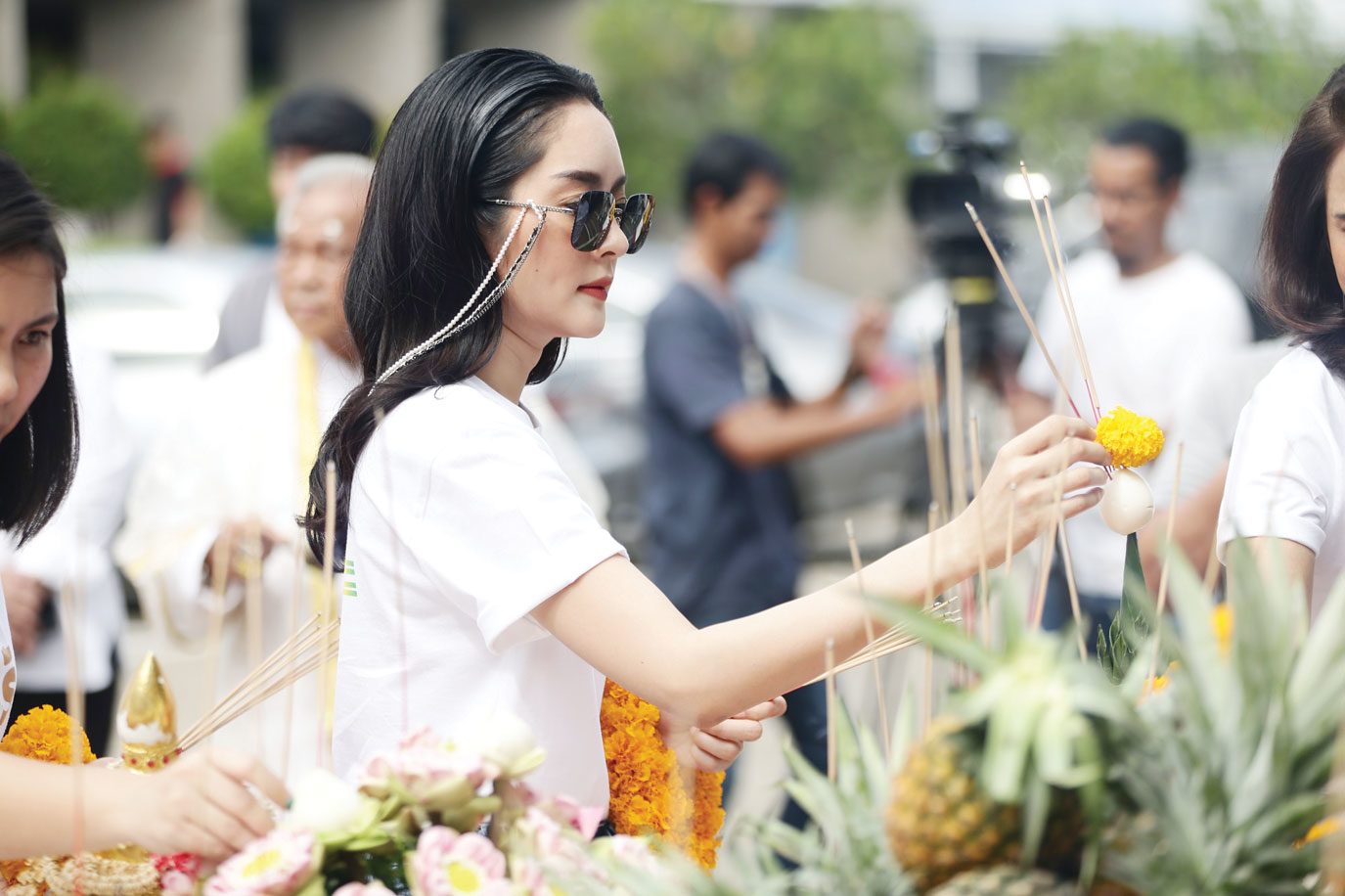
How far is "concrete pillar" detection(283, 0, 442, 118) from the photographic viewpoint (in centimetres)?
1648

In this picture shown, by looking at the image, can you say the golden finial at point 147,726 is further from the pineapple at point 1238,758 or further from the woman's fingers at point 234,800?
the pineapple at point 1238,758

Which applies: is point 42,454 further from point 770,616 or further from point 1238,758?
point 1238,758

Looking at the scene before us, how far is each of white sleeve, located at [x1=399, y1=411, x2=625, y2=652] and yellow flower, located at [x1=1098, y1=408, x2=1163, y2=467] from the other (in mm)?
440

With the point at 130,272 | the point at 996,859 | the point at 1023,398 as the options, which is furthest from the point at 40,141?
the point at 996,859

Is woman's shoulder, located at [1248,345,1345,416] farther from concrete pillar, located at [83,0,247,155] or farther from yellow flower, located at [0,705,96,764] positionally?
concrete pillar, located at [83,0,247,155]

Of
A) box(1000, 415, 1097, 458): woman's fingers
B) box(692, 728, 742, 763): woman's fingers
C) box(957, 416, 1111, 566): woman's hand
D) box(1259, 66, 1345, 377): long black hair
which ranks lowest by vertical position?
box(692, 728, 742, 763): woman's fingers

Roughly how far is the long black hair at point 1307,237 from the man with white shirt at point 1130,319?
4.32ft

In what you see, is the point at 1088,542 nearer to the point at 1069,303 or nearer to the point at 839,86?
the point at 1069,303

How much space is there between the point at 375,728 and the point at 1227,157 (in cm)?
632

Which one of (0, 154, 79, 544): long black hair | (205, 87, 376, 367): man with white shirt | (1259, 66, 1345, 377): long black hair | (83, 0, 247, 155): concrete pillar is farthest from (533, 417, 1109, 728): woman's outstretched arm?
(83, 0, 247, 155): concrete pillar

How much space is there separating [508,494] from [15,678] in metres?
0.55

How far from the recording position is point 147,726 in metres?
1.50

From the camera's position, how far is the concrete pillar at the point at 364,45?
16.5 metres

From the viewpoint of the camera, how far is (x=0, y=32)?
12594mm
